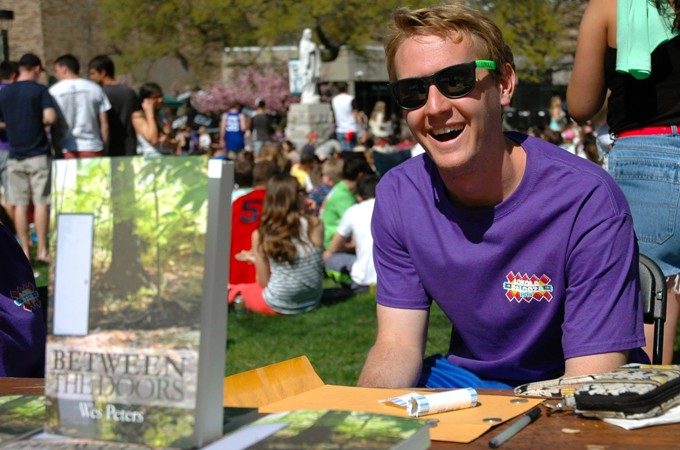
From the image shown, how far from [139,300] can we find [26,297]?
133 cm

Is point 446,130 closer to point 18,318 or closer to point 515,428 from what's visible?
point 515,428

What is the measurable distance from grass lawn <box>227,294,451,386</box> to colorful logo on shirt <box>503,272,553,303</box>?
2.59 meters

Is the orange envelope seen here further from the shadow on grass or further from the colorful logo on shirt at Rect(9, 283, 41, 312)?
the shadow on grass


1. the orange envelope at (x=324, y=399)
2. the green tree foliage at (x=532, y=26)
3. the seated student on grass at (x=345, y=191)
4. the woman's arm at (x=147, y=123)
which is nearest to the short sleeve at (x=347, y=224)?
the seated student on grass at (x=345, y=191)

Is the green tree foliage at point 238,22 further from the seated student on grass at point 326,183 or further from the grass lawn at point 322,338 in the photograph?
the grass lawn at point 322,338

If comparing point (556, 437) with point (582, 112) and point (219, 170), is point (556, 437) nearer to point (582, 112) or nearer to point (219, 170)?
point (219, 170)

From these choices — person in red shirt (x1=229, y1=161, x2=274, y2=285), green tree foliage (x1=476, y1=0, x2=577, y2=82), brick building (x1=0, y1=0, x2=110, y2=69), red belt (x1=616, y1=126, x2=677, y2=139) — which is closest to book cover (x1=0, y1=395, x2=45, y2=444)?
red belt (x1=616, y1=126, x2=677, y2=139)

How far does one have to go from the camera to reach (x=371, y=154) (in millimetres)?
12445

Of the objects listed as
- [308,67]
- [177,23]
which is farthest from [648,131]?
[177,23]

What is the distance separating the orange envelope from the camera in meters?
1.39

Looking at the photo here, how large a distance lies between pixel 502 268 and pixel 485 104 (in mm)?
411

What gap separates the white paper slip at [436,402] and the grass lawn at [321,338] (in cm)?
314

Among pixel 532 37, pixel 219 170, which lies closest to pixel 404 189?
pixel 219 170

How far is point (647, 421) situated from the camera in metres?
1.34
